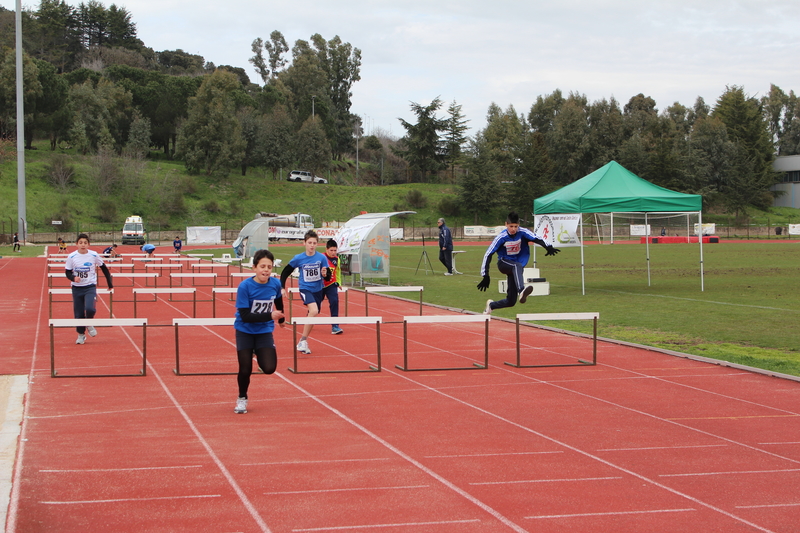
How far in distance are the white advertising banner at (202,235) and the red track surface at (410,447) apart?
5281cm

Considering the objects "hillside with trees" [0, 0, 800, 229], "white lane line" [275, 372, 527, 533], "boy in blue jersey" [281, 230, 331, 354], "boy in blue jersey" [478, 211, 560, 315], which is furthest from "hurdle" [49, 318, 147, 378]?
"hillside with trees" [0, 0, 800, 229]

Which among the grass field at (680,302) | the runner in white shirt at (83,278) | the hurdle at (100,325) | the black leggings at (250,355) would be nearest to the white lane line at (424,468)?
the black leggings at (250,355)

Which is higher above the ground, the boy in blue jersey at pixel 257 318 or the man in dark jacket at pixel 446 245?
the man in dark jacket at pixel 446 245

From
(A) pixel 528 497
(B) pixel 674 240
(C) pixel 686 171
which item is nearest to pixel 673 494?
(A) pixel 528 497

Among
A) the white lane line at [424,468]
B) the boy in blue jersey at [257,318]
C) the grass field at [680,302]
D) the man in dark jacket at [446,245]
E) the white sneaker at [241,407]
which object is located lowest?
the white lane line at [424,468]

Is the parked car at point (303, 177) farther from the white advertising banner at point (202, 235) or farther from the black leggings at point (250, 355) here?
the black leggings at point (250, 355)

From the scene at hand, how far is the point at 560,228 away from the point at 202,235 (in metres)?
47.4

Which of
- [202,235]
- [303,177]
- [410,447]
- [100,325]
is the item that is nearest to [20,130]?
[202,235]

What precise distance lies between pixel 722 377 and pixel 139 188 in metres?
71.8

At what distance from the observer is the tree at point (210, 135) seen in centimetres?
7844

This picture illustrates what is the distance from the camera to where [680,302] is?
18.0 m

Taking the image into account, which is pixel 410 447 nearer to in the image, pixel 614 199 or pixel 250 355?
pixel 250 355

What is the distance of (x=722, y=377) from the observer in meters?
9.60

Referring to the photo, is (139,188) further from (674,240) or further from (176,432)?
(176,432)
